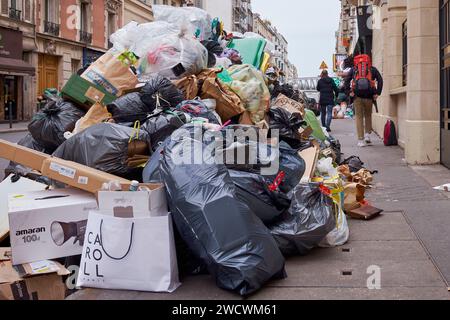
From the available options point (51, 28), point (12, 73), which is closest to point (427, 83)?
point (12, 73)

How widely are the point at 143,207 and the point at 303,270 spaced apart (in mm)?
1178

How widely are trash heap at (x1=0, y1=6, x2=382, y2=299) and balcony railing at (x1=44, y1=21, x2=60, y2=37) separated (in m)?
23.7

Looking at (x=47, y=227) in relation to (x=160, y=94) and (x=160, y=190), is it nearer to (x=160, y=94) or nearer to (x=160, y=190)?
(x=160, y=190)

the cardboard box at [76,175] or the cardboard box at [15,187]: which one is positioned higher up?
the cardboard box at [76,175]

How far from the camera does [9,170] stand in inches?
220

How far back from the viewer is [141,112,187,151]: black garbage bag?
4.61 m

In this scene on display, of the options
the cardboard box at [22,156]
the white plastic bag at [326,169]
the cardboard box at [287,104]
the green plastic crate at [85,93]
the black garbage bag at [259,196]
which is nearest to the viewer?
the black garbage bag at [259,196]

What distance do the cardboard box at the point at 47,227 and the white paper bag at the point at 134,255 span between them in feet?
1.21

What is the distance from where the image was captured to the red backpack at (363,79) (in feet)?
33.9

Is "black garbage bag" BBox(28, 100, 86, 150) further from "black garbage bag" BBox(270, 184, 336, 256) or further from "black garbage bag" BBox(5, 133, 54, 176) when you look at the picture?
"black garbage bag" BBox(270, 184, 336, 256)

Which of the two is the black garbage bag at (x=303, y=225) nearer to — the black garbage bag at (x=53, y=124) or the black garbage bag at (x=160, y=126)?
the black garbage bag at (x=160, y=126)

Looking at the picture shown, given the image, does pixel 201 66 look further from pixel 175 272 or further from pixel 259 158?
pixel 175 272

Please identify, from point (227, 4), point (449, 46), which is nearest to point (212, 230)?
point (449, 46)

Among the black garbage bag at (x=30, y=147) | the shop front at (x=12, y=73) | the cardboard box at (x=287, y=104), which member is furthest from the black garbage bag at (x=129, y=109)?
the shop front at (x=12, y=73)
